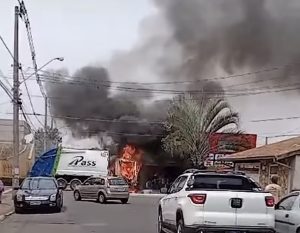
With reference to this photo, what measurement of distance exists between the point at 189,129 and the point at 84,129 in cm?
1339

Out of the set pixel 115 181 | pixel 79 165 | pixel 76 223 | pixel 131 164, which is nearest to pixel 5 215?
pixel 76 223

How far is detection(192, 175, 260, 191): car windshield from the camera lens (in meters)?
13.2

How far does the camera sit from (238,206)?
40.0 ft

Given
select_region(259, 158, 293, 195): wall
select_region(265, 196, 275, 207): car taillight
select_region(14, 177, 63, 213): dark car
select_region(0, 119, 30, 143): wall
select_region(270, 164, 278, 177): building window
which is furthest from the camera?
select_region(0, 119, 30, 143): wall

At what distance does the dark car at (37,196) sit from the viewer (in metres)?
23.8

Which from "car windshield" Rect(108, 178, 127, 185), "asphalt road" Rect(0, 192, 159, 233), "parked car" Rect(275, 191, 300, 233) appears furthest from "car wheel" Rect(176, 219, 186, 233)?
"car windshield" Rect(108, 178, 127, 185)

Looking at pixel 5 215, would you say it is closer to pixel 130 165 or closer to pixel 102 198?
pixel 102 198

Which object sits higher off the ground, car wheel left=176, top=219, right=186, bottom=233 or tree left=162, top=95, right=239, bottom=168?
tree left=162, top=95, right=239, bottom=168

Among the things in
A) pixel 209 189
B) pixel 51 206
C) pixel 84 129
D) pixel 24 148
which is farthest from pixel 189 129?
→ pixel 209 189

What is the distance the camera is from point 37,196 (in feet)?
78.3

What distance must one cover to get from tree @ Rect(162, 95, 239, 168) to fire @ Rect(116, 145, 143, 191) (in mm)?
4240

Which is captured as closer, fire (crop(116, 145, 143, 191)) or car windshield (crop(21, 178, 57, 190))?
car windshield (crop(21, 178, 57, 190))

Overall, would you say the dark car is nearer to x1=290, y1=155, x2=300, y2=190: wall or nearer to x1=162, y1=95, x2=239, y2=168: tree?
x1=290, y1=155, x2=300, y2=190: wall

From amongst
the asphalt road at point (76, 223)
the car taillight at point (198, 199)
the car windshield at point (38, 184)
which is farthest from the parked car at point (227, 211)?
the car windshield at point (38, 184)
